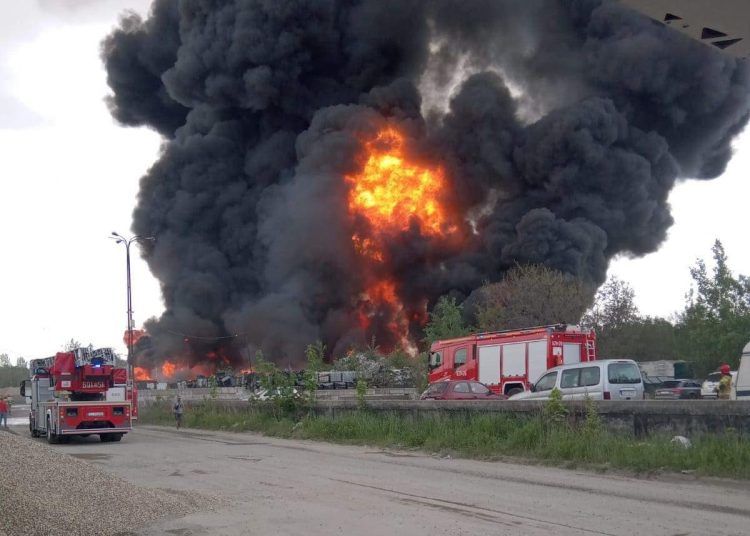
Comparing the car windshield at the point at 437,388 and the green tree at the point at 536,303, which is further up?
the green tree at the point at 536,303

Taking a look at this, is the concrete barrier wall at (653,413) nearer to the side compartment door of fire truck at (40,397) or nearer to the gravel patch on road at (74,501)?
the gravel patch on road at (74,501)

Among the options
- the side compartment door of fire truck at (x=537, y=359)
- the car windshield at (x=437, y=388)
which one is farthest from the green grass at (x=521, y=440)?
the side compartment door of fire truck at (x=537, y=359)

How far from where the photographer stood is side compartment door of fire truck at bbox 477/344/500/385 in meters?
23.7

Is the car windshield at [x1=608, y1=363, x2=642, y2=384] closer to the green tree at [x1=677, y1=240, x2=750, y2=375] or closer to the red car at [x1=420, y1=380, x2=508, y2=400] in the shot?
the red car at [x1=420, y1=380, x2=508, y2=400]

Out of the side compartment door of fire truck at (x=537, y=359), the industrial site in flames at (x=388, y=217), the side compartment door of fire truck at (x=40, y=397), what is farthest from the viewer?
the industrial site in flames at (x=388, y=217)

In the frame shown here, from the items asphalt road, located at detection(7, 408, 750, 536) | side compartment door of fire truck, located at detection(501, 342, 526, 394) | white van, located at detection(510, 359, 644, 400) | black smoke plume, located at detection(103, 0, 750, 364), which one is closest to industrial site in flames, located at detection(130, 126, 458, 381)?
→ black smoke plume, located at detection(103, 0, 750, 364)

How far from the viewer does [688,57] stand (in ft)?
153

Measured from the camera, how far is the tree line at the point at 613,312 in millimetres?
35844

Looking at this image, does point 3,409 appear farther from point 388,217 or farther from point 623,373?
point 388,217

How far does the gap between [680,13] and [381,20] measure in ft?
179

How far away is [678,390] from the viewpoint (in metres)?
28.0

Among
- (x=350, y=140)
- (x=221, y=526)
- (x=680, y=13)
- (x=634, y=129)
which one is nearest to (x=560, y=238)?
(x=634, y=129)

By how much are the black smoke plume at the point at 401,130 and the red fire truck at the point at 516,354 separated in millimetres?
20764

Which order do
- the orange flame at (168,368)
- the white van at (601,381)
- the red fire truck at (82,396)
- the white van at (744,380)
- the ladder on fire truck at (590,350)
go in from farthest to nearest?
the orange flame at (168,368), the ladder on fire truck at (590,350), the red fire truck at (82,396), the white van at (601,381), the white van at (744,380)
